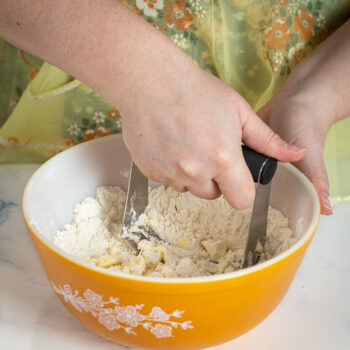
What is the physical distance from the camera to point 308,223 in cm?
61

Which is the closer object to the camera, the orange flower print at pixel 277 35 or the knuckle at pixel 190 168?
the knuckle at pixel 190 168

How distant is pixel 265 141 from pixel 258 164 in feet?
0.10

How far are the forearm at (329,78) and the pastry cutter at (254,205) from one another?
0.31 meters

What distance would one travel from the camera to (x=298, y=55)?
0.96m

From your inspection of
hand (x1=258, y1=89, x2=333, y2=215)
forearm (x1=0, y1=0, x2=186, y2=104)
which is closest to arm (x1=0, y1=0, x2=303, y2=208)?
forearm (x1=0, y1=0, x2=186, y2=104)

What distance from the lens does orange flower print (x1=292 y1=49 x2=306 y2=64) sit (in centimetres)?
95

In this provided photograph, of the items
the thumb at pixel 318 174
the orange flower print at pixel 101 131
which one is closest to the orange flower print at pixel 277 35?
the thumb at pixel 318 174

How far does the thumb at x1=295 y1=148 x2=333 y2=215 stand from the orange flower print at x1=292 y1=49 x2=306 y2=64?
253 mm

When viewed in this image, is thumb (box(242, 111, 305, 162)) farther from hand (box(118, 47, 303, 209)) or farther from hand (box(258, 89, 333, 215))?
hand (box(258, 89, 333, 215))

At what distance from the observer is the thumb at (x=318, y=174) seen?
73 cm

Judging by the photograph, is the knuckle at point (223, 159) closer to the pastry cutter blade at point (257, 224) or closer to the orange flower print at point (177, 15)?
the pastry cutter blade at point (257, 224)

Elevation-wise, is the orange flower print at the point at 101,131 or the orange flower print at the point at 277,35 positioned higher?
the orange flower print at the point at 277,35

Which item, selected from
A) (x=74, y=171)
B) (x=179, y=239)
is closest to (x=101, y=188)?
(x=74, y=171)

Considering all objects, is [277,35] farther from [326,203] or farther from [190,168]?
[190,168]
